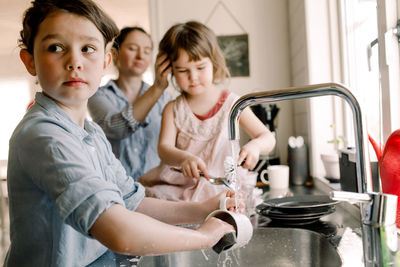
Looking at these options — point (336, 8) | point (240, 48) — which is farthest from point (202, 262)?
point (240, 48)

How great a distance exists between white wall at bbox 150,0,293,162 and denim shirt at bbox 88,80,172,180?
84cm

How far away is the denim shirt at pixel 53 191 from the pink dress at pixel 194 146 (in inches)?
25.7

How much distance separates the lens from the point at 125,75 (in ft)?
6.56

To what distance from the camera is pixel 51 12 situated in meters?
0.80

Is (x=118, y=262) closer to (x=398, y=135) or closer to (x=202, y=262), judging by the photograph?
(x=202, y=262)

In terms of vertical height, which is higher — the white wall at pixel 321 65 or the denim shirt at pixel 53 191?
the white wall at pixel 321 65

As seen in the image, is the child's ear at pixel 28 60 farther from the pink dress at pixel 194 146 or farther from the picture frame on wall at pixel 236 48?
the picture frame on wall at pixel 236 48

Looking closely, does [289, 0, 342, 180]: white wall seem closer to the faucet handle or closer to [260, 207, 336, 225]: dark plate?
[260, 207, 336, 225]: dark plate

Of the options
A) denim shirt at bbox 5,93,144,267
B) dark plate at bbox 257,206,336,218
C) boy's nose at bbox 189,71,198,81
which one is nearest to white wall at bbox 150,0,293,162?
boy's nose at bbox 189,71,198,81

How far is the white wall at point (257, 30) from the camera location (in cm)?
265

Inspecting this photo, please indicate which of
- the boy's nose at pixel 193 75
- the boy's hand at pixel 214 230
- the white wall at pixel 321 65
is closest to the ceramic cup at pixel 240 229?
the boy's hand at pixel 214 230

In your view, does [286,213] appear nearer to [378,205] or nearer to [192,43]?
[378,205]

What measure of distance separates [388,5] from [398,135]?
Result: 0.44 metres

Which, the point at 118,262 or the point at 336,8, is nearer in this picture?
the point at 118,262
